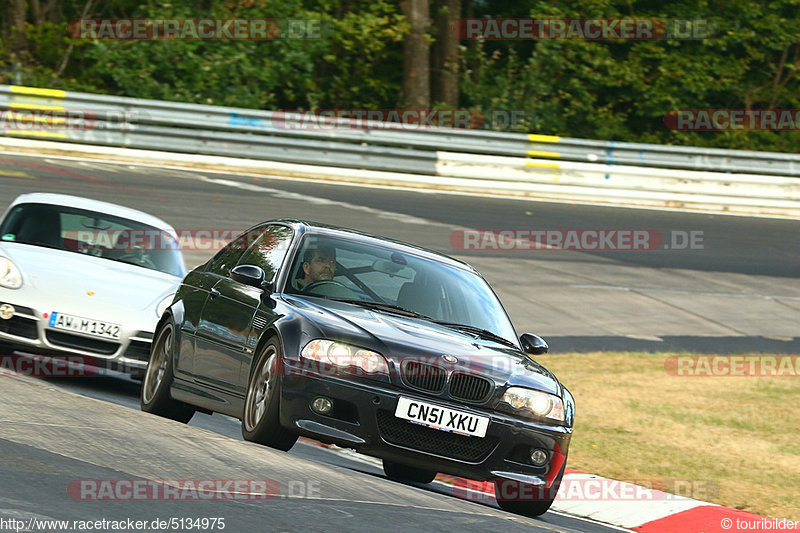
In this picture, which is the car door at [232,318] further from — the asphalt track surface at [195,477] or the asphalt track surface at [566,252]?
the asphalt track surface at [566,252]

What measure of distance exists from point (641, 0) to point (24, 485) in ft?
91.1

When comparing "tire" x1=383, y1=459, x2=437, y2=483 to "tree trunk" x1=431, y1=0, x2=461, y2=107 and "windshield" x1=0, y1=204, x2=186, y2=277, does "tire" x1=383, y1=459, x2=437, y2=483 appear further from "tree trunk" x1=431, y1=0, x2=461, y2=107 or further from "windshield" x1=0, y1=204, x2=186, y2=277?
"tree trunk" x1=431, y1=0, x2=461, y2=107

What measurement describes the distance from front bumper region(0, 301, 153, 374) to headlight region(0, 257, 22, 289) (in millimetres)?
179

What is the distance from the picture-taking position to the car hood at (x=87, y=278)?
9.98m

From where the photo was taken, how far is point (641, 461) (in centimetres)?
960

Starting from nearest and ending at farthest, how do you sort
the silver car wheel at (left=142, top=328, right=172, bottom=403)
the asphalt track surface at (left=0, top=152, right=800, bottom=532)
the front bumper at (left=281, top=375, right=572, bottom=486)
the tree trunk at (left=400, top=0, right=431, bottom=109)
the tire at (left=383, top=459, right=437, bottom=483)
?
the asphalt track surface at (left=0, top=152, right=800, bottom=532)
the front bumper at (left=281, top=375, right=572, bottom=486)
the tire at (left=383, top=459, right=437, bottom=483)
the silver car wheel at (left=142, top=328, right=172, bottom=403)
the tree trunk at (left=400, top=0, right=431, bottom=109)

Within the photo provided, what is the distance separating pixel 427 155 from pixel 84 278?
550 inches

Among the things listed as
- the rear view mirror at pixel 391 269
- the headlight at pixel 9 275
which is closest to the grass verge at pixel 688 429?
the rear view mirror at pixel 391 269

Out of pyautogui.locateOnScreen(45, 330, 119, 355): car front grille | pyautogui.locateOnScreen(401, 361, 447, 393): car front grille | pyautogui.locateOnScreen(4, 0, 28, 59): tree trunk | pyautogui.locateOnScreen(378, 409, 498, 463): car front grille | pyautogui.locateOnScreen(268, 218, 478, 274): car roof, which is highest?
pyautogui.locateOnScreen(4, 0, 28, 59): tree trunk

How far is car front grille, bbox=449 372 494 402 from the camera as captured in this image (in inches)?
267

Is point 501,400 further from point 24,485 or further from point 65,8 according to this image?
point 65,8

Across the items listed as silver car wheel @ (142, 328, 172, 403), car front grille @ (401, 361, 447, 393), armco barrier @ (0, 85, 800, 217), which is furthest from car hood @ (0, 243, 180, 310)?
armco barrier @ (0, 85, 800, 217)

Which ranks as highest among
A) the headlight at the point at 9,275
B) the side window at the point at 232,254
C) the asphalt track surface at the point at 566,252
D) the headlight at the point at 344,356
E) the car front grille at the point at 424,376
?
the side window at the point at 232,254

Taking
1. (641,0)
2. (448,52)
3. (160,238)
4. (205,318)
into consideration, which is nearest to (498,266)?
(160,238)
